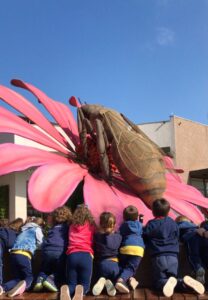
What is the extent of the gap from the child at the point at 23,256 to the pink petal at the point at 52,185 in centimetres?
37

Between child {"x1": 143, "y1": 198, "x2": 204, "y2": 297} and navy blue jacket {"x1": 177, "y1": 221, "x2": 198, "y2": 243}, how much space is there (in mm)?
215

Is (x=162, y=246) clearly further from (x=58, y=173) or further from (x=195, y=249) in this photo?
(x=58, y=173)

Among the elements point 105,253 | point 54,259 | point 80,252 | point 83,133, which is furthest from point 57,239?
point 83,133

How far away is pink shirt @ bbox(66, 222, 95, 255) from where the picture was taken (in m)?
5.08

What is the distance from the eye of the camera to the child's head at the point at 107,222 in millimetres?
5148

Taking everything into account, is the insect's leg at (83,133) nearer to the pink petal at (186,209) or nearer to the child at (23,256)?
the pink petal at (186,209)

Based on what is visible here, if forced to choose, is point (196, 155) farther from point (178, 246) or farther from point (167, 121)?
point (178, 246)

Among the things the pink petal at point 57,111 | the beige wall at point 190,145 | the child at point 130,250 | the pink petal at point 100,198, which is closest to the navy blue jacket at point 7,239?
the pink petal at point 100,198

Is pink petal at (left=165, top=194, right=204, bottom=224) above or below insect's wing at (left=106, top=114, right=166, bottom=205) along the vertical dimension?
below

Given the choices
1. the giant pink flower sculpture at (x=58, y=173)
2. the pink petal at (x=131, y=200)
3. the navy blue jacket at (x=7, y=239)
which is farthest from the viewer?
the pink petal at (x=131, y=200)

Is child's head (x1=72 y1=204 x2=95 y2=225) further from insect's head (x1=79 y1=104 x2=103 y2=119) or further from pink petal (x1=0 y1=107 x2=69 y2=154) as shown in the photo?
insect's head (x1=79 y1=104 x2=103 y2=119)

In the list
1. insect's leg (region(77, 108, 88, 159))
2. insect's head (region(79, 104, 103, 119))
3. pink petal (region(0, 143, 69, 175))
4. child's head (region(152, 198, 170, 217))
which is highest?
insect's head (region(79, 104, 103, 119))

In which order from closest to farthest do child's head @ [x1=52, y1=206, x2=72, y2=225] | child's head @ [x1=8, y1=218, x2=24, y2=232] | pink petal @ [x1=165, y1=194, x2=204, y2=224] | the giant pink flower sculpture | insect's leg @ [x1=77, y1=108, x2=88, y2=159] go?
child's head @ [x1=52, y1=206, x2=72, y2=225] < child's head @ [x1=8, y1=218, x2=24, y2=232] < the giant pink flower sculpture < pink petal @ [x1=165, y1=194, x2=204, y2=224] < insect's leg @ [x1=77, y1=108, x2=88, y2=159]

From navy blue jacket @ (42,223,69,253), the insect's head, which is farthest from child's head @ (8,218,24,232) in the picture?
the insect's head
